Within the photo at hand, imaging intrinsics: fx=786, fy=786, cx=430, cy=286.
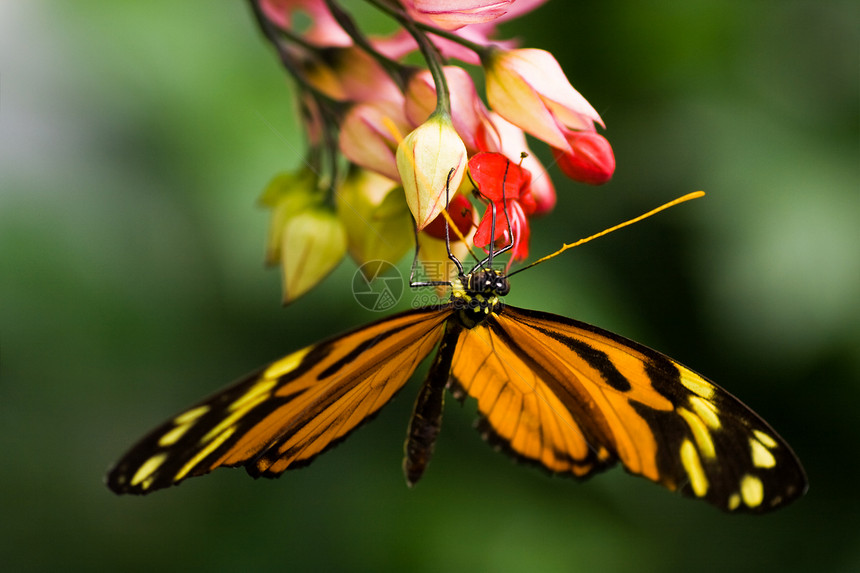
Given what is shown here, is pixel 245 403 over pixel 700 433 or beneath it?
over

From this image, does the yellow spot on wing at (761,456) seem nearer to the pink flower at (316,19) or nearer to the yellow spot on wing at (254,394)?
the yellow spot on wing at (254,394)

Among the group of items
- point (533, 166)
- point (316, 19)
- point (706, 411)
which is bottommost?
point (706, 411)

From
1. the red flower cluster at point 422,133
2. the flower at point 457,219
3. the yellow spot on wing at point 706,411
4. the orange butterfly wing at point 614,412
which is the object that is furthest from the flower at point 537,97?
the yellow spot on wing at point 706,411

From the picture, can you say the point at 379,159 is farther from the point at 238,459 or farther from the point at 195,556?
the point at 195,556

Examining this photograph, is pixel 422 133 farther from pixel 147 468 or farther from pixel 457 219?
pixel 147 468

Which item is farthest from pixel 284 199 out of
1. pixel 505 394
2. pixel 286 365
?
pixel 505 394

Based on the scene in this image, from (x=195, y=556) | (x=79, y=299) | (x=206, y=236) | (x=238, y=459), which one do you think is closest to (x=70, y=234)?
(x=79, y=299)
